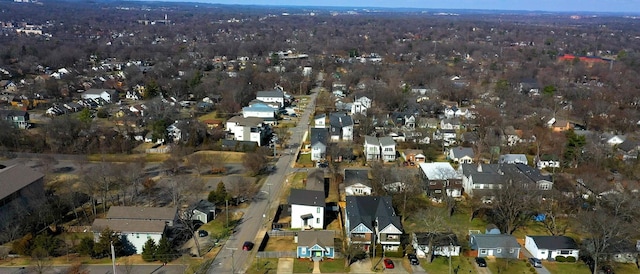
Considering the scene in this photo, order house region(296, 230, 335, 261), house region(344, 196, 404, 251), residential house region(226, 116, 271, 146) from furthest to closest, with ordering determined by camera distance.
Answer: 1. residential house region(226, 116, 271, 146)
2. house region(344, 196, 404, 251)
3. house region(296, 230, 335, 261)

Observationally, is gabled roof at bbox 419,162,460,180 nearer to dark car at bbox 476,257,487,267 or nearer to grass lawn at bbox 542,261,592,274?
dark car at bbox 476,257,487,267

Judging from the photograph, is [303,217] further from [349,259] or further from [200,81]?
[200,81]

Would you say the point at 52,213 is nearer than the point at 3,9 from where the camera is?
Yes

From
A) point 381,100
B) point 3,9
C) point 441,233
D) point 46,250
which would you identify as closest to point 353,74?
point 381,100

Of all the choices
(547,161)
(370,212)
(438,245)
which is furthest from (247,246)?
(547,161)

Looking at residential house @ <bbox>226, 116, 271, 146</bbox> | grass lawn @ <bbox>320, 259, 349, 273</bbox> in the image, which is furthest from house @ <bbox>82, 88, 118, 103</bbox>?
grass lawn @ <bbox>320, 259, 349, 273</bbox>
